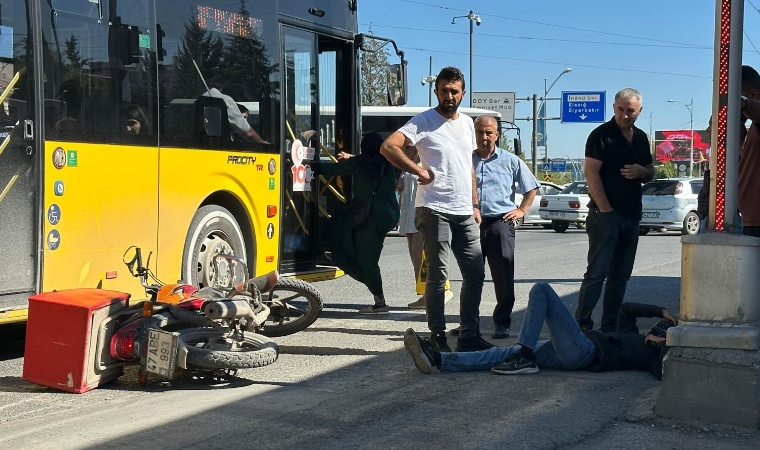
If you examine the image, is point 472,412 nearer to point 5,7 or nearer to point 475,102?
point 5,7

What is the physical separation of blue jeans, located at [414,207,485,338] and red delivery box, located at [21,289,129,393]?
2.14 metres

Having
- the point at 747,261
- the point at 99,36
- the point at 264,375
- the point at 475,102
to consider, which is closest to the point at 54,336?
the point at 264,375

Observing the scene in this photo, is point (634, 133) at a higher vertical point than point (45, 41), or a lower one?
lower

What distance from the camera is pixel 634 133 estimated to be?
8.12 metres

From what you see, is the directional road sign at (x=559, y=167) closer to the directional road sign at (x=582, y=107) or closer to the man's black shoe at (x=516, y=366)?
the directional road sign at (x=582, y=107)

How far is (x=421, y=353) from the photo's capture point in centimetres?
632

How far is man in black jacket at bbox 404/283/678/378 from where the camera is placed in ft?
20.5

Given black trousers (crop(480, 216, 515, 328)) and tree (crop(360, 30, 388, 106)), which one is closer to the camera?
black trousers (crop(480, 216, 515, 328))

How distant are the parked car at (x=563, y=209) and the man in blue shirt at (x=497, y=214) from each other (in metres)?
20.1

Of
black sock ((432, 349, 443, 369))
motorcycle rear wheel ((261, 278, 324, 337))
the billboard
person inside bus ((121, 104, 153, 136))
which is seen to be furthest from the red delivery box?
the billboard

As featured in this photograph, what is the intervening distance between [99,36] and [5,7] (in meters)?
0.88

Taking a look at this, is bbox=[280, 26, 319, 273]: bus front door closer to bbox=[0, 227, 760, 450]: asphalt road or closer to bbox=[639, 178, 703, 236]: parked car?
bbox=[0, 227, 760, 450]: asphalt road

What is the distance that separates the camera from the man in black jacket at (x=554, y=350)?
20.5 feet

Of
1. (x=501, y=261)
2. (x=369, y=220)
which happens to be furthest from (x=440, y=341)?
(x=369, y=220)
